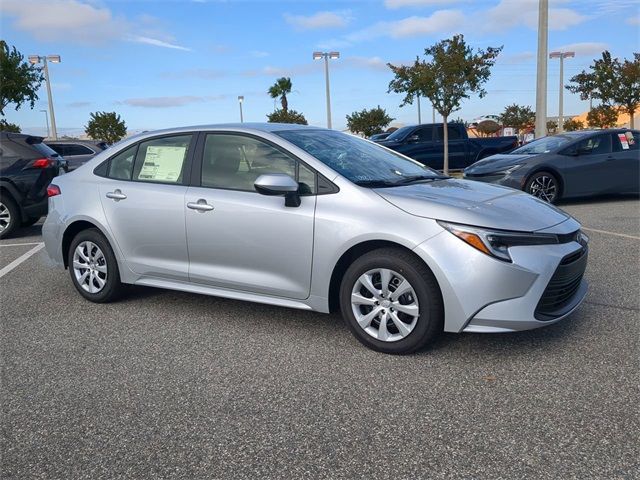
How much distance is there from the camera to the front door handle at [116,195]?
197 inches

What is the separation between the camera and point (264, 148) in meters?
4.47

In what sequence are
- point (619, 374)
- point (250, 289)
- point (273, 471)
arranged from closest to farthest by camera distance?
1. point (273, 471)
2. point (619, 374)
3. point (250, 289)

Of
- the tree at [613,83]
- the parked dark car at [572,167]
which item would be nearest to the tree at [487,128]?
the tree at [613,83]

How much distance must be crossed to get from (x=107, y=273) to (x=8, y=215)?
5226 mm

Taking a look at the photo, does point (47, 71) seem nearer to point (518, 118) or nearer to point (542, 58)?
point (542, 58)

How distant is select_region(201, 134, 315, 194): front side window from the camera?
14.0ft

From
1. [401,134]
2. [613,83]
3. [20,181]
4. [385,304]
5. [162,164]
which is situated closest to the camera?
[385,304]

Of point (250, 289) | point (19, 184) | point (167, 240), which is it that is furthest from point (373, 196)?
point (19, 184)

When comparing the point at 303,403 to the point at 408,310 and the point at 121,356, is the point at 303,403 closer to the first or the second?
the point at 408,310

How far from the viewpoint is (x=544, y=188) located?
35.1ft

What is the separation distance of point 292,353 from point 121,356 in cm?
114

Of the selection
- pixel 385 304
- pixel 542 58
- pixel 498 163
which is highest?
pixel 542 58

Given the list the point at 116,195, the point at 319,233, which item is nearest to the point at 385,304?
the point at 319,233

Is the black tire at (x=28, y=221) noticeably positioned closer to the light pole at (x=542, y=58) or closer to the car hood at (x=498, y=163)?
the car hood at (x=498, y=163)
